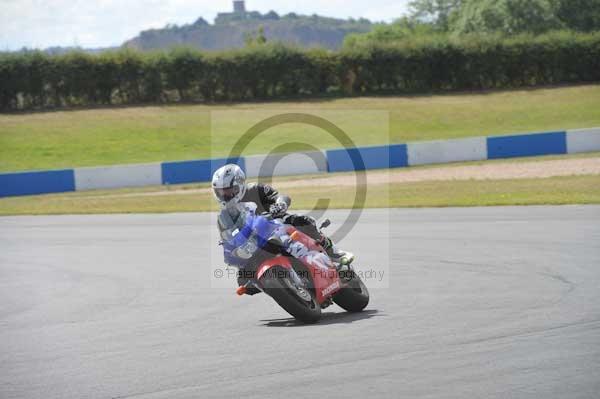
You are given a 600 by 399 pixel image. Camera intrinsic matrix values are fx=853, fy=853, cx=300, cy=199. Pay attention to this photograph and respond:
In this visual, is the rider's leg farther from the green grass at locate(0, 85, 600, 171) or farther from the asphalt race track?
the green grass at locate(0, 85, 600, 171)

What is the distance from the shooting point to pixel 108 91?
148 feet

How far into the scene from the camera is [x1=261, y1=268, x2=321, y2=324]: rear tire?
24.8 ft

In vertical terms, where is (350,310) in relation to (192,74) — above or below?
below

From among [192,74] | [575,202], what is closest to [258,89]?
[192,74]

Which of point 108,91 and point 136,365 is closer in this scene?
point 136,365

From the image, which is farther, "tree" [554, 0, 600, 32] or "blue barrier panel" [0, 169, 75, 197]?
"tree" [554, 0, 600, 32]

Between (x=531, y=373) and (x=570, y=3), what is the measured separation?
65377mm

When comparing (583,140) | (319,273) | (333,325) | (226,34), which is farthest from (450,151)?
(226,34)

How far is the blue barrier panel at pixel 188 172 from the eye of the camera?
27.4 metres

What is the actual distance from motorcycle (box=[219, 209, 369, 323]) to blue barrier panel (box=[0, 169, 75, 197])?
20.0m

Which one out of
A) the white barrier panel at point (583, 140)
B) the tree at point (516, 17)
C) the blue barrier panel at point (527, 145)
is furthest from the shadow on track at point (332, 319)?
the tree at point (516, 17)

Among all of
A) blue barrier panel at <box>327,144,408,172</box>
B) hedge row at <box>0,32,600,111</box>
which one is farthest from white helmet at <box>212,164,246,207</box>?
hedge row at <box>0,32,600,111</box>

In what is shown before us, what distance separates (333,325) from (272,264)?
0.81m

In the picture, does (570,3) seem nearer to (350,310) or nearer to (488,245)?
(488,245)
